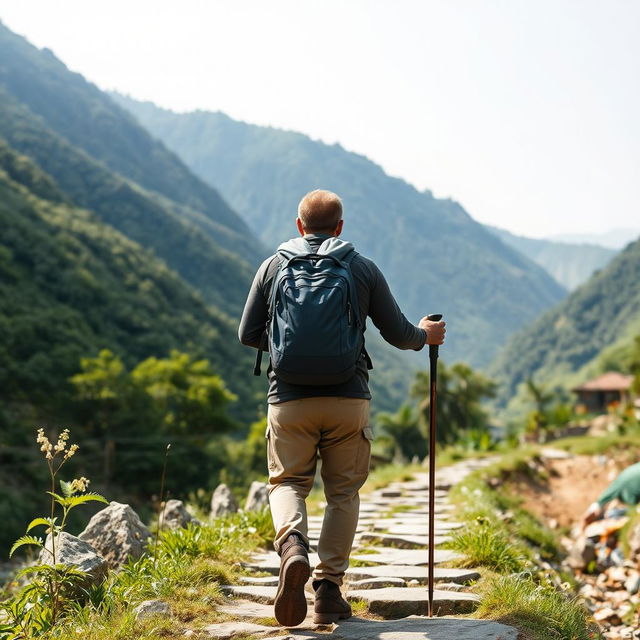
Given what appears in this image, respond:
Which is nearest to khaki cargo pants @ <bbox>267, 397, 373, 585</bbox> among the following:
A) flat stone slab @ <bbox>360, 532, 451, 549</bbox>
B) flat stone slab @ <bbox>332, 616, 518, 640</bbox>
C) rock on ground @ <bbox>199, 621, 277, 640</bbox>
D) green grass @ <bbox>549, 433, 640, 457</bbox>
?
flat stone slab @ <bbox>332, 616, 518, 640</bbox>

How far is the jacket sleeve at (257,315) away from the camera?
148 inches

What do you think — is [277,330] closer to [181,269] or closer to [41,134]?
[181,269]

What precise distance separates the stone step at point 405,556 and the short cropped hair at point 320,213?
2570 mm

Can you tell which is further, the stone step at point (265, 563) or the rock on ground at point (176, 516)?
the rock on ground at point (176, 516)

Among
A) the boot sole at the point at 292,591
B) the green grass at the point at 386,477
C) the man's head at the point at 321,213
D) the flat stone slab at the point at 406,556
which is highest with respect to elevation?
the man's head at the point at 321,213

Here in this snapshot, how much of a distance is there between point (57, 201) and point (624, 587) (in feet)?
281

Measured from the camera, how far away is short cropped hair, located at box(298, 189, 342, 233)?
12.3 ft

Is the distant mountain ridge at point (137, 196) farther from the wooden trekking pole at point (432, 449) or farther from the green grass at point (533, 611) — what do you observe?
the green grass at point (533, 611)

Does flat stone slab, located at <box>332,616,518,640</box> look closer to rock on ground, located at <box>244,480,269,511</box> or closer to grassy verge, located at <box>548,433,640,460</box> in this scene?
rock on ground, located at <box>244,480,269,511</box>

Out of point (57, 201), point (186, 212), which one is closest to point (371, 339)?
point (186, 212)

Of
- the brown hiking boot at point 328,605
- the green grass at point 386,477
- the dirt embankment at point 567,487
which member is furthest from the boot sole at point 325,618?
the dirt embankment at point 567,487

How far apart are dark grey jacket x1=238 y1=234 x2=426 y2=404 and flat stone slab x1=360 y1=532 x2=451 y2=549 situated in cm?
259

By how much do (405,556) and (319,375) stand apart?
2562 millimetres

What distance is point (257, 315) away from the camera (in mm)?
3801
